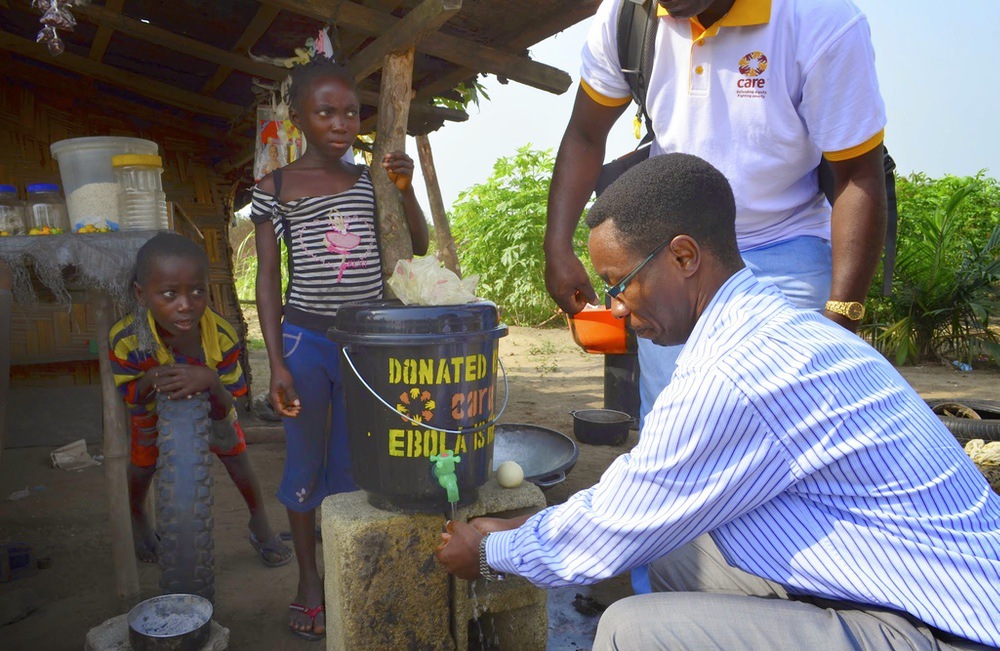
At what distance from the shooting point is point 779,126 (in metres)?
1.98

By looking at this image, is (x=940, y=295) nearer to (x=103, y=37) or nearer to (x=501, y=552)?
(x=501, y=552)

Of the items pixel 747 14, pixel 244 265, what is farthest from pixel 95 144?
pixel 244 265

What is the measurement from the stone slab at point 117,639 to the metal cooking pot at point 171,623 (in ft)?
0.08

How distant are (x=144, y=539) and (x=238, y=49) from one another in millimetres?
2726

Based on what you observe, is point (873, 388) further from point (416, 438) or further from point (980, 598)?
point (416, 438)

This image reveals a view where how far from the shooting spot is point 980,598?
1.22 metres

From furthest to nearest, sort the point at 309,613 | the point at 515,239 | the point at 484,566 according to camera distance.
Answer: the point at 515,239
the point at 309,613
the point at 484,566

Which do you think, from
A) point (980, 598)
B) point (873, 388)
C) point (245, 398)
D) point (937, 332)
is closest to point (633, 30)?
point (873, 388)

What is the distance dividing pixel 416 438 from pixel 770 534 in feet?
3.22

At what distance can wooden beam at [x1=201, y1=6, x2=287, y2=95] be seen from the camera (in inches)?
139

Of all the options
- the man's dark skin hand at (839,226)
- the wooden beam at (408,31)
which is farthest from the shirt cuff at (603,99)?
the wooden beam at (408,31)

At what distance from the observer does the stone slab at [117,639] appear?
2174 mm

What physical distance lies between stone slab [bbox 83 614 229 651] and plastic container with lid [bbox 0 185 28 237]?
1.40m

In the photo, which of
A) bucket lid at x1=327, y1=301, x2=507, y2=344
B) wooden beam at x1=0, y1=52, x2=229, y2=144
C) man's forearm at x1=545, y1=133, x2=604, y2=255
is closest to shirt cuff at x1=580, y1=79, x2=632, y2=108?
man's forearm at x1=545, y1=133, x2=604, y2=255
